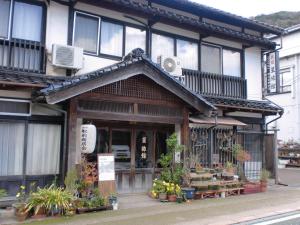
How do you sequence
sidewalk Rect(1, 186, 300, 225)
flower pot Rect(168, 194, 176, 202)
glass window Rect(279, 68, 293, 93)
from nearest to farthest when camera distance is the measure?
sidewalk Rect(1, 186, 300, 225)
flower pot Rect(168, 194, 176, 202)
glass window Rect(279, 68, 293, 93)

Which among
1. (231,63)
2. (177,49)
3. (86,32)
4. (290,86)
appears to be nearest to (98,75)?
(86,32)

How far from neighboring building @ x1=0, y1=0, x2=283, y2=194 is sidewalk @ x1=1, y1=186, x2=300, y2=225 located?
202 cm

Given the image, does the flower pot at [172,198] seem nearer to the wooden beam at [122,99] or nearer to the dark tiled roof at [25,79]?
the wooden beam at [122,99]

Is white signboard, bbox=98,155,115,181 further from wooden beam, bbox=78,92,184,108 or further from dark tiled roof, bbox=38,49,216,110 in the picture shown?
dark tiled roof, bbox=38,49,216,110

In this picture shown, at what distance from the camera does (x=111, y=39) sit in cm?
1414

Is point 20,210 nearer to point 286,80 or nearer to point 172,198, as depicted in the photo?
point 172,198

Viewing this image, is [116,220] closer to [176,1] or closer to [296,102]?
[176,1]

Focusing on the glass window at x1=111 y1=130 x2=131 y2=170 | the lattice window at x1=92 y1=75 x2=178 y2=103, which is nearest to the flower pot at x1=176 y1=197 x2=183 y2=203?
the glass window at x1=111 y1=130 x2=131 y2=170

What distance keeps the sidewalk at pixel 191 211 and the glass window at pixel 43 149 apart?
7.75ft

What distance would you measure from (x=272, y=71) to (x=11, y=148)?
13509 mm

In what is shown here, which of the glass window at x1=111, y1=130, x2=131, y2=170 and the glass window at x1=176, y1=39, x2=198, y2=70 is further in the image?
the glass window at x1=176, y1=39, x2=198, y2=70

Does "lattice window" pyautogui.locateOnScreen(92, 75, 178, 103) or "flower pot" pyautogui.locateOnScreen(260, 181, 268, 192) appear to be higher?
"lattice window" pyautogui.locateOnScreen(92, 75, 178, 103)

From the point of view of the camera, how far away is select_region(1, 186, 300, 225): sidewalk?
381 inches

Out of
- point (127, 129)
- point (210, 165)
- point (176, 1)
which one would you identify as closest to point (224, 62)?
point (176, 1)
